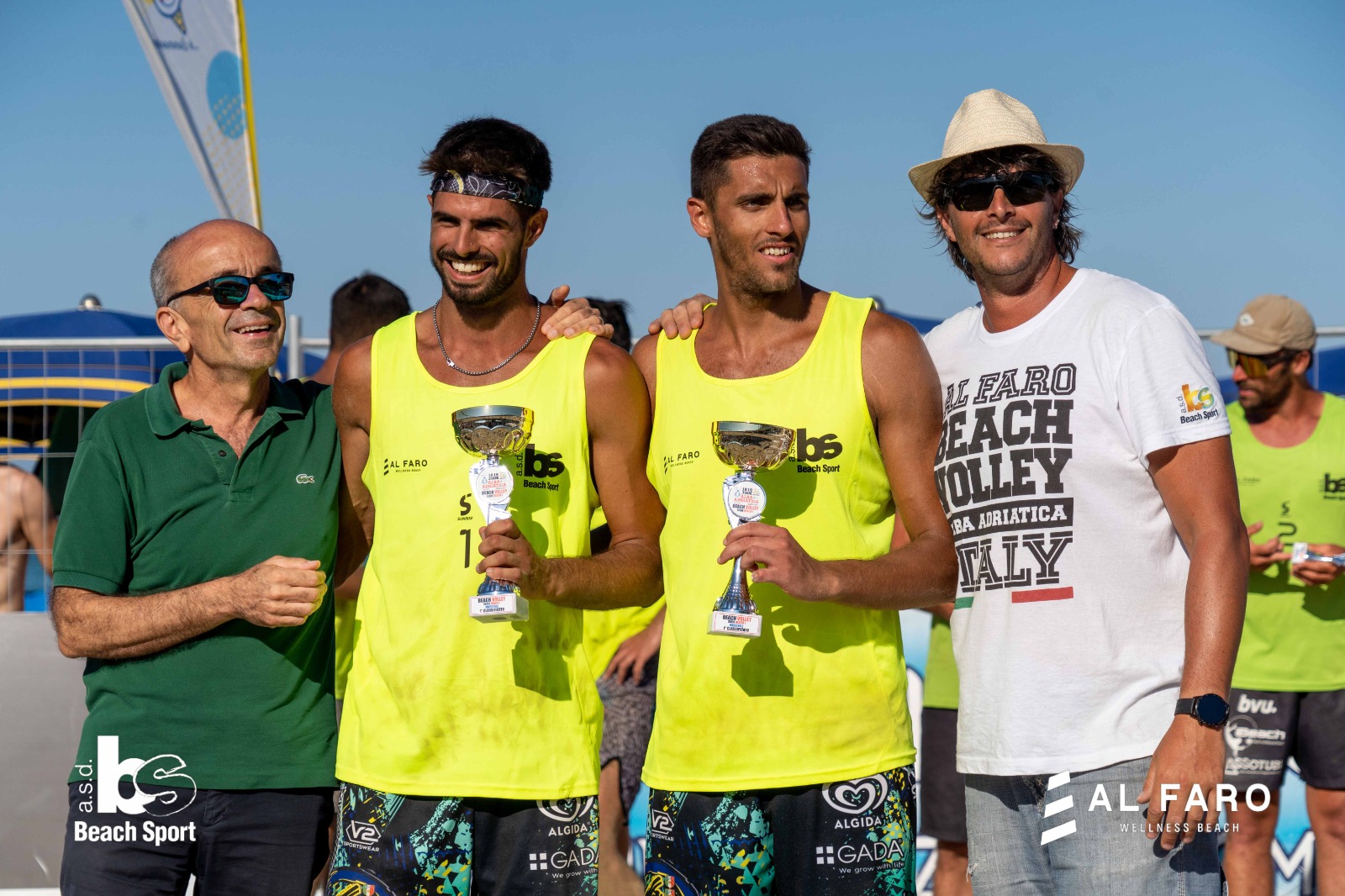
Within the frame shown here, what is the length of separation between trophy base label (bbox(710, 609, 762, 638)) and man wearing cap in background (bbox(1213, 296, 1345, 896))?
369 centimetres

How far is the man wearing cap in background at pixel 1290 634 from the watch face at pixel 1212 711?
11.3 feet

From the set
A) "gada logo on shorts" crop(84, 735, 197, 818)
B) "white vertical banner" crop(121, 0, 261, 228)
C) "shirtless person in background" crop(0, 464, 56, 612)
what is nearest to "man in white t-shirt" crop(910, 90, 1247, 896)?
"gada logo on shorts" crop(84, 735, 197, 818)

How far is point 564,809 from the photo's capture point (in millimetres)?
3607

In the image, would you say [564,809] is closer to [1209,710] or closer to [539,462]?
[539,462]

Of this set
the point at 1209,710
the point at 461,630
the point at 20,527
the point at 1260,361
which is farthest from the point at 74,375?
the point at 1260,361

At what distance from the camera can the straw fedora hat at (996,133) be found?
138 inches

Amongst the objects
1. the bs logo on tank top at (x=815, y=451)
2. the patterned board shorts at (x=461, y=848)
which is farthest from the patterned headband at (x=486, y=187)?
the patterned board shorts at (x=461, y=848)

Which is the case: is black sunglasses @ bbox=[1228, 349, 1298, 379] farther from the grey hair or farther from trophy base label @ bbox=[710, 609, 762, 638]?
the grey hair

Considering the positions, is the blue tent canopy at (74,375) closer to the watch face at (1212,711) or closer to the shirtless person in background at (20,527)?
the shirtless person in background at (20,527)

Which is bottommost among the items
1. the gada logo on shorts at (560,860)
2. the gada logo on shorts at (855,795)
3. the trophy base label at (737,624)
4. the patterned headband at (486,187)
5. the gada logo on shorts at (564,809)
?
the gada logo on shorts at (560,860)

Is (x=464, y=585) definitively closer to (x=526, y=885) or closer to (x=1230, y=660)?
(x=526, y=885)

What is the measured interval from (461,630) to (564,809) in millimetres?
572

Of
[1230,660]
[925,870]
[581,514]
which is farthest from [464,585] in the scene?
[925,870]

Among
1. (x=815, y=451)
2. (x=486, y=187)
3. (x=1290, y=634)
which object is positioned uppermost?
(x=486, y=187)
